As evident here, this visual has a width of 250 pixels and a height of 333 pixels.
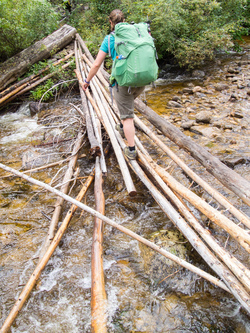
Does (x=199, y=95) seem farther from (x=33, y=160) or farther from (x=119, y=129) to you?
(x=33, y=160)

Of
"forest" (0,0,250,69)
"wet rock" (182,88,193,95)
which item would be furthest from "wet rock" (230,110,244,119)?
"forest" (0,0,250,69)

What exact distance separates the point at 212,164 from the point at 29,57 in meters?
7.34

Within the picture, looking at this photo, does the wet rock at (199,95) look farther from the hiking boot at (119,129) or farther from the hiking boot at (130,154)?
the hiking boot at (130,154)

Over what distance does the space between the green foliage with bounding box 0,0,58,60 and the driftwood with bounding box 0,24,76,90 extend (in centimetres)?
35

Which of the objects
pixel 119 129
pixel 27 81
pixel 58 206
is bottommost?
pixel 58 206

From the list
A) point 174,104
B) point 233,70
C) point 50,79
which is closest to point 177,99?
point 174,104

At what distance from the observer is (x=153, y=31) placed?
898 cm

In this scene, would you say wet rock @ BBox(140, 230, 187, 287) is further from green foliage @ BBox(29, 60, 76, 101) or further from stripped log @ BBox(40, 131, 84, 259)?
green foliage @ BBox(29, 60, 76, 101)

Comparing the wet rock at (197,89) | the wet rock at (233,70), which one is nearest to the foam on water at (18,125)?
the wet rock at (197,89)

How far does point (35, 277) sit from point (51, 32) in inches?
380

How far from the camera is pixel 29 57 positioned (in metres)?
7.66

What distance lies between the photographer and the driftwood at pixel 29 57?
7145mm

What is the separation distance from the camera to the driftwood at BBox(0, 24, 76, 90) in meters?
7.14

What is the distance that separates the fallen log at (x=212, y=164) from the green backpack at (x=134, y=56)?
4.44 ft
